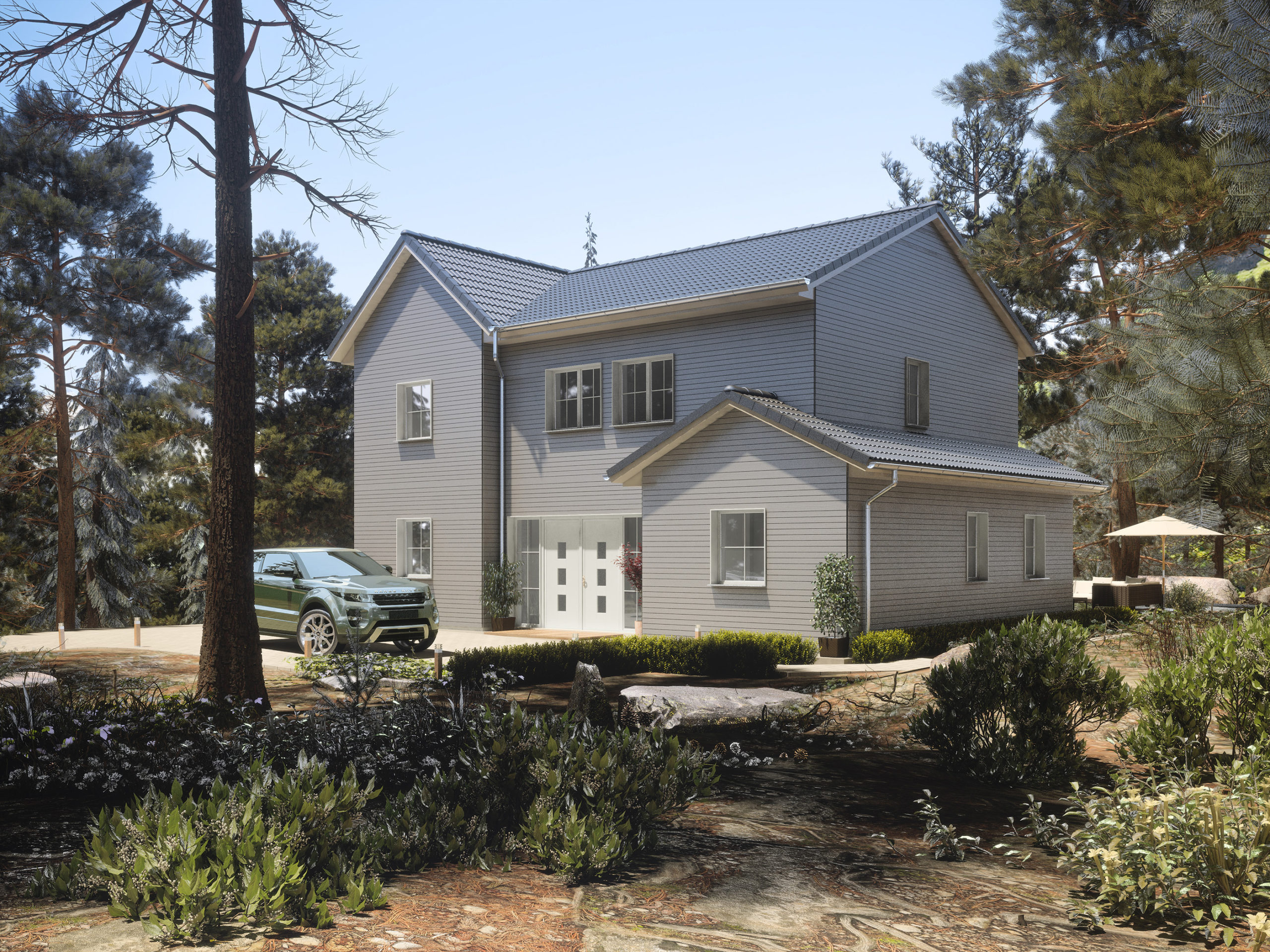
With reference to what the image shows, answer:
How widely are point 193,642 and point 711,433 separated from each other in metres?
10.9

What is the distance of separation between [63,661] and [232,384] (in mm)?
8124

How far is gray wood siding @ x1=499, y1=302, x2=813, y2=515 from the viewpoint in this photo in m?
19.3

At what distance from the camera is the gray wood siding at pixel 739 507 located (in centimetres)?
1753

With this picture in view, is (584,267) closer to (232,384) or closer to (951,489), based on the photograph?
(951,489)

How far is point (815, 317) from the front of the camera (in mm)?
19062

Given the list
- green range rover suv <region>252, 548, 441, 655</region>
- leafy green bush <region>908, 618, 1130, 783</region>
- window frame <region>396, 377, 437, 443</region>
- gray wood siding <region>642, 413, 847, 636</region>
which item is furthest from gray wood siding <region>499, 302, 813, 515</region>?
leafy green bush <region>908, 618, 1130, 783</region>

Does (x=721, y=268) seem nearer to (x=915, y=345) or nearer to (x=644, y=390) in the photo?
Answer: (x=644, y=390)

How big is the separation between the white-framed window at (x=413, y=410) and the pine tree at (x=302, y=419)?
1486 centimetres

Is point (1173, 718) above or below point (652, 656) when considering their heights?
above

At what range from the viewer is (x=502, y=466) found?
23.2 m

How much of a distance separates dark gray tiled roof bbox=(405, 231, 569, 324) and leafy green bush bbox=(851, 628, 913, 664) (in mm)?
11040

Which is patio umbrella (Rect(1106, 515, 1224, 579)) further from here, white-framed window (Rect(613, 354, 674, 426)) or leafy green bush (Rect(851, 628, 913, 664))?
white-framed window (Rect(613, 354, 674, 426))

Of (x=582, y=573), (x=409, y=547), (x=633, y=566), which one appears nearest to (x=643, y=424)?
(x=633, y=566)

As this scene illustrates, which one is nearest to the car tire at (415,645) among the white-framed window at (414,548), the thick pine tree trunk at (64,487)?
the white-framed window at (414,548)
